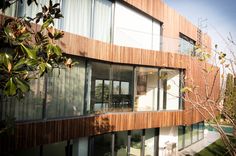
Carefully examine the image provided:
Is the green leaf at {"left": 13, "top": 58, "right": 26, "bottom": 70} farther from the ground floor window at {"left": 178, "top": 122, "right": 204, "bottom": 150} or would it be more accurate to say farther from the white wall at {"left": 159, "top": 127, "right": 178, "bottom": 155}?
the ground floor window at {"left": 178, "top": 122, "right": 204, "bottom": 150}

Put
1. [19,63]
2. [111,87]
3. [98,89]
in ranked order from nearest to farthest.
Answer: [19,63] < [98,89] < [111,87]

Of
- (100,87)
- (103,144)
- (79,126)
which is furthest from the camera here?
(103,144)

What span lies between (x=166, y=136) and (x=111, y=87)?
250 inches

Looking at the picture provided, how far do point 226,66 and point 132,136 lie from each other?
12.0 meters

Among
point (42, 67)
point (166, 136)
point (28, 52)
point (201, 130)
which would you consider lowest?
point (201, 130)

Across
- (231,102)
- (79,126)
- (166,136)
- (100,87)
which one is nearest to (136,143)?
(166,136)

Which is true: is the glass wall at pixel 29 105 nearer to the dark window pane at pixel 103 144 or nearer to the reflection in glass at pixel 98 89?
the reflection in glass at pixel 98 89

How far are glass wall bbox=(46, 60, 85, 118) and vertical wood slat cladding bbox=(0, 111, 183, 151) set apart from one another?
45 centimetres

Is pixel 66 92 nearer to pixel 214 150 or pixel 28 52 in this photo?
pixel 28 52

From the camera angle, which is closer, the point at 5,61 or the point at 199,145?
the point at 5,61

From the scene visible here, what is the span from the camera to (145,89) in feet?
51.0

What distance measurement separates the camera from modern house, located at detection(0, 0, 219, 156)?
908 cm

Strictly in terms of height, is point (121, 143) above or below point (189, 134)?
above

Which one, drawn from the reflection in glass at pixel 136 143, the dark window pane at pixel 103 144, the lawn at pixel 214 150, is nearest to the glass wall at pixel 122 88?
the dark window pane at pixel 103 144
